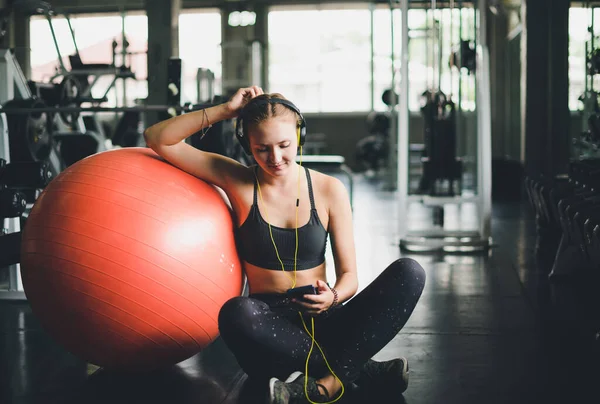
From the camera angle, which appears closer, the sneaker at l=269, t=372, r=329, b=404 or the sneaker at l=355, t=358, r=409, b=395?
the sneaker at l=269, t=372, r=329, b=404

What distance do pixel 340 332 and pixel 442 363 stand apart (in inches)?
18.8

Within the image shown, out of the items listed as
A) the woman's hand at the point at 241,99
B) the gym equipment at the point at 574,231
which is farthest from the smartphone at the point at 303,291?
the gym equipment at the point at 574,231

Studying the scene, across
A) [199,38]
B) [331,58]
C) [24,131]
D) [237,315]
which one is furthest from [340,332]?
[199,38]

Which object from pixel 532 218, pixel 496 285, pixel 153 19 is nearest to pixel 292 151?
pixel 496 285

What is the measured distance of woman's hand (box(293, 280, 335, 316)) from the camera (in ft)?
5.26

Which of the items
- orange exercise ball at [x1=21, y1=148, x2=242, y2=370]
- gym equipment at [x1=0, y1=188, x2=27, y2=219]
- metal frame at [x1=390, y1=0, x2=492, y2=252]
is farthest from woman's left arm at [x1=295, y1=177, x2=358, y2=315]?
metal frame at [x1=390, y1=0, x2=492, y2=252]

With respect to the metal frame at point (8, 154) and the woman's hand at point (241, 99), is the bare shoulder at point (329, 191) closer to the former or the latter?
the woman's hand at point (241, 99)

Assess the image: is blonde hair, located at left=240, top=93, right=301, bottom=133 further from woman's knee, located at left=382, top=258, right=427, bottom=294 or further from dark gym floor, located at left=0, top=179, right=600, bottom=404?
dark gym floor, located at left=0, top=179, right=600, bottom=404

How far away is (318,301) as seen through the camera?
63.1 inches

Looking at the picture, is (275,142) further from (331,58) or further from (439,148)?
(331,58)

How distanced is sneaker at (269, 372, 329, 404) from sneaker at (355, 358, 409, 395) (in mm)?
170

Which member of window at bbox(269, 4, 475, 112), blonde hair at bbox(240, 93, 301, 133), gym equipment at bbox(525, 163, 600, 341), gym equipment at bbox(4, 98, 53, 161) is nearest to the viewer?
blonde hair at bbox(240, 93, 301, 133)

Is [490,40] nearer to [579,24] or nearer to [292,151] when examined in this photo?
[579,24]

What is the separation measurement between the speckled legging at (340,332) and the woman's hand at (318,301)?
127 mm
